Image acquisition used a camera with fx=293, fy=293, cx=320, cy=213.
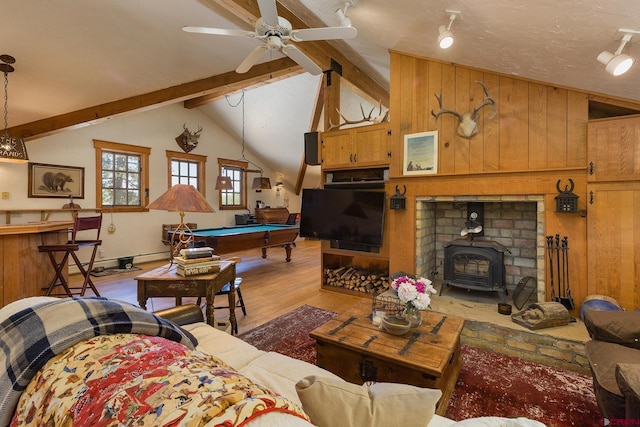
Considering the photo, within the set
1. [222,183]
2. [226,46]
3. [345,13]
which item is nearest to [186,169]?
[222,183]

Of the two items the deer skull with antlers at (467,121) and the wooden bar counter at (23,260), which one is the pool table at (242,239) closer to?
the wooden bar counter at (23,260)

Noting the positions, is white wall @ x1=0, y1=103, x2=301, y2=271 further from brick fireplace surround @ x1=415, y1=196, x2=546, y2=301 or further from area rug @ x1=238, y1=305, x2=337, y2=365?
brick fireplace surround @ x1=415, y1=196, x2=546, y2=301

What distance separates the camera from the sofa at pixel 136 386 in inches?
20.4

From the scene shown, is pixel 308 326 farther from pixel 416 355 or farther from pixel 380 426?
pixel 380 426

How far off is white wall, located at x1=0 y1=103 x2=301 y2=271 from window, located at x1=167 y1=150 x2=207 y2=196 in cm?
13

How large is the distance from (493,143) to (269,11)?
2.46 m

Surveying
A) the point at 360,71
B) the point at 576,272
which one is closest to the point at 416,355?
the point at 576,272

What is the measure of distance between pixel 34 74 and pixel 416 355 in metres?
4.73

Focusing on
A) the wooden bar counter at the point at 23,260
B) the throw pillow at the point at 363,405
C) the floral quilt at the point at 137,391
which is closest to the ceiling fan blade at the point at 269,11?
the floral quilt at the point at 137,391

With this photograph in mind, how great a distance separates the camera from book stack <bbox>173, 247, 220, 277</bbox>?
2273mm

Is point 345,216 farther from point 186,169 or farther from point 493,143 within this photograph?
point 186,169

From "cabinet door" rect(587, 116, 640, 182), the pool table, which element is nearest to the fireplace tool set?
"cabinet door" rect(587, 116, 640, 182)

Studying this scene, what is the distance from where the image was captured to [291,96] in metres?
6.18

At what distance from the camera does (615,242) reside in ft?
8.29
